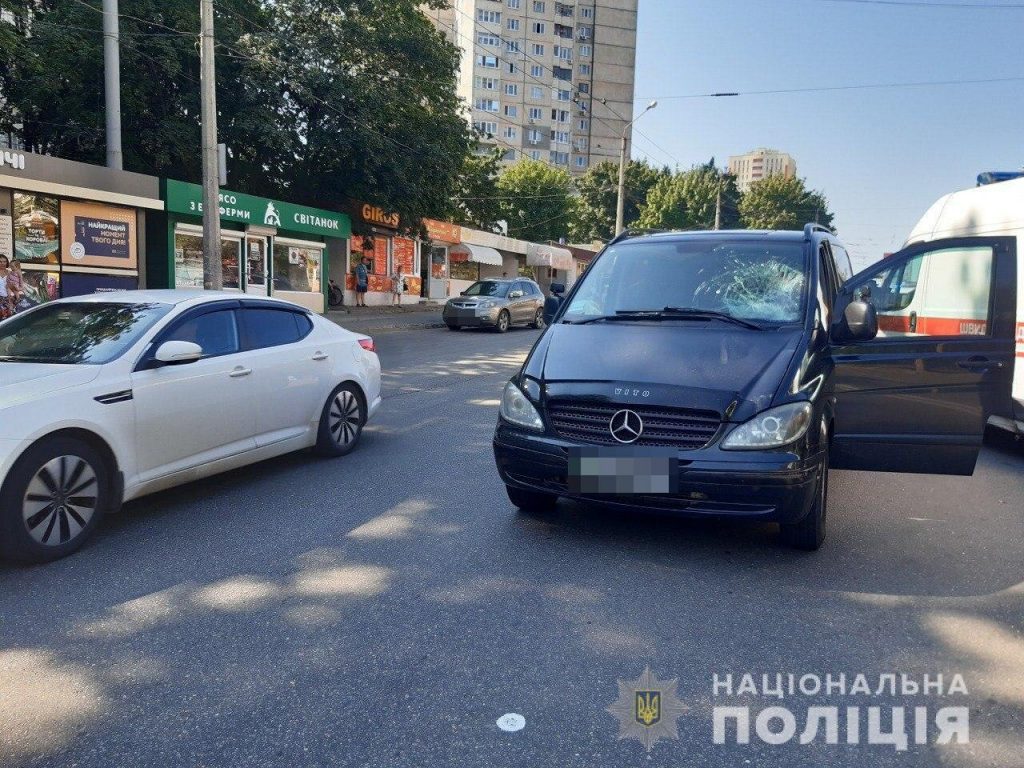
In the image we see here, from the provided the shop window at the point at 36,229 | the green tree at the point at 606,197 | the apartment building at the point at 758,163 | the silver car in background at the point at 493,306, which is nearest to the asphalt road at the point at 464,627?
the shop window at the point at 36,229

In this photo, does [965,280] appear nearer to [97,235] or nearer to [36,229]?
[36,229]

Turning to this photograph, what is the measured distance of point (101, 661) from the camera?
3.19m

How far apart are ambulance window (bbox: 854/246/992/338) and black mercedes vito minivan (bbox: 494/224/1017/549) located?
29 mm

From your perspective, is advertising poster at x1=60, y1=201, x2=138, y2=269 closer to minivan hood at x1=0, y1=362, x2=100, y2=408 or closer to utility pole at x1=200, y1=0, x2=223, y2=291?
utility pole at x1=200, y1=0, x2=223, y2=291

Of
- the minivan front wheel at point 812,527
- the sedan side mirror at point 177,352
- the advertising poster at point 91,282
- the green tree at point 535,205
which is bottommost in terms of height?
the minivan front wheel at point 812,527

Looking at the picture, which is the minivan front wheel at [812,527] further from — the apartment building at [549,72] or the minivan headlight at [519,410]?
the apartment building at [549,72]

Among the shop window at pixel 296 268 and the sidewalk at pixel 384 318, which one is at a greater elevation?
the shop window at pixel 296 268

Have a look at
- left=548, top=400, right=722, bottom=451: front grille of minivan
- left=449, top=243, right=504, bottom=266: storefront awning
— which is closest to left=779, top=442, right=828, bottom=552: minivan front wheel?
left=548, top=400, right=722, bottom=451: front grille of minivan

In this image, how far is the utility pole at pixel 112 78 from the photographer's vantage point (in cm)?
1677

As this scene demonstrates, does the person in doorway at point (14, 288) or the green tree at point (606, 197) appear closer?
the person in doorway at point (14, 288)

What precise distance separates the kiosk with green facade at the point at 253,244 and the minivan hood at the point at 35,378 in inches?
608

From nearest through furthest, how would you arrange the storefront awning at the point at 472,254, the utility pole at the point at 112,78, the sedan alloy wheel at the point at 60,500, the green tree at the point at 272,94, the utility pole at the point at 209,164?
the sedan alloy wheel at the point at 60,500 → the utility pole at the point at 209,164 → the utility pole at the point at 112,78 → the green tree at the point at 272,94 → the storefront awning at the point at 472,254

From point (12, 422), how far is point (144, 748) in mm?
2151

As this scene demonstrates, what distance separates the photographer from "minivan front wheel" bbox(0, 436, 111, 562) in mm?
4020
